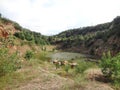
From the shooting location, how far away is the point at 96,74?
2223 centimetres

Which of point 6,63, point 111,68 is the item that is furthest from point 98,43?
point 6,63

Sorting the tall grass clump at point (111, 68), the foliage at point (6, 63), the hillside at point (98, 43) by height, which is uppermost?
the hillside at point (98, 43)

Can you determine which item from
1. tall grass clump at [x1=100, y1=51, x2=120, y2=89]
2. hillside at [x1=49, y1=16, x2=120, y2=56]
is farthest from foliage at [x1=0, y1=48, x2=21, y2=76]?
hillside at [x1=49, y1=16, x2=120, y2=56]

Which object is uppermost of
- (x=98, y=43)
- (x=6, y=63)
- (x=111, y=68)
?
(x=98, y=43)

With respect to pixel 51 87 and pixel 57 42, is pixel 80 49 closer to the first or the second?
pixel 57 42

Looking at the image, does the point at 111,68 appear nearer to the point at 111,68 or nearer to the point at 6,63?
the point at 111,68

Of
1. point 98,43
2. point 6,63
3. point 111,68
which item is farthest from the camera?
point 98,43

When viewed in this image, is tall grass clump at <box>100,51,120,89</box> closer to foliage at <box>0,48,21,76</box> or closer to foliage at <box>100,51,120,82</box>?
foliage at <box>100,51,120,82</box>

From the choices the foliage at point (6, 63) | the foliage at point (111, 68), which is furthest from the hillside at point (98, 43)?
the foliage at point (6, 63)

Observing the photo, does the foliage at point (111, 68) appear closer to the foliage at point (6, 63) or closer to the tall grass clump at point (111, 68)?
the tall grass clump at point (111, 68)

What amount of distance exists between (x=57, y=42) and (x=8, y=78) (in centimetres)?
17699

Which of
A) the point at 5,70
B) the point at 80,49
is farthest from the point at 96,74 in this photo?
the point at 80,49

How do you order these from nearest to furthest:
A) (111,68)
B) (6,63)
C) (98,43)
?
(6,63) → (111,68) → (98,43)

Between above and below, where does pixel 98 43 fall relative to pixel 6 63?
above
